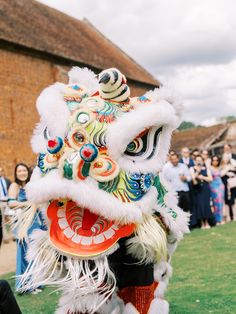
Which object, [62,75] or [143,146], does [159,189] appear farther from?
[62,75]

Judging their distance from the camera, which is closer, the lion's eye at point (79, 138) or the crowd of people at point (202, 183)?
the lion's eye at point (79, 138)

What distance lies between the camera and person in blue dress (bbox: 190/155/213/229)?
1013cm

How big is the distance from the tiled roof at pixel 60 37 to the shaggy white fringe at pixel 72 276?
1609 cm

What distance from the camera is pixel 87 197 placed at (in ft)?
9.15

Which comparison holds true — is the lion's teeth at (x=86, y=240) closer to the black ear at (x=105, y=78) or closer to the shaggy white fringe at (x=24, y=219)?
the shaggy white fringe at (x=24, y=219)

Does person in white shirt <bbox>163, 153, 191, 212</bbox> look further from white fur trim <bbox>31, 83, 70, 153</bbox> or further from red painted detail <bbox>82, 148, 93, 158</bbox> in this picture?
red painted detail <bbox>82, 148, 93, 158</bbox>

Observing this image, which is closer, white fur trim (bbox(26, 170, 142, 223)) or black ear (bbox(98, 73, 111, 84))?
white fur trim (bbox(26, 170, 142, 223))

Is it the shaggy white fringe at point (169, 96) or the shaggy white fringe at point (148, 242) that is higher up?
the shaggy white fringe at point (169, 96)

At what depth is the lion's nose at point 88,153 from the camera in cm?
285

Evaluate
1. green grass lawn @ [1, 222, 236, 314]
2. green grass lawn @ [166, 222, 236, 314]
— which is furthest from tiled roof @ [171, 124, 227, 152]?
green grass lawn @ [1, 222, 236, 314]

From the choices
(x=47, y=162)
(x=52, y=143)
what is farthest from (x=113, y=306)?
(x=52, y=143)

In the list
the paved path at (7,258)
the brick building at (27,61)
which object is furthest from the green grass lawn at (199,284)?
A: the brick building at (27,61)

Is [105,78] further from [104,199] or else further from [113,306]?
[113,306]

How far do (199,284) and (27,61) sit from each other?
1587 centimetres
